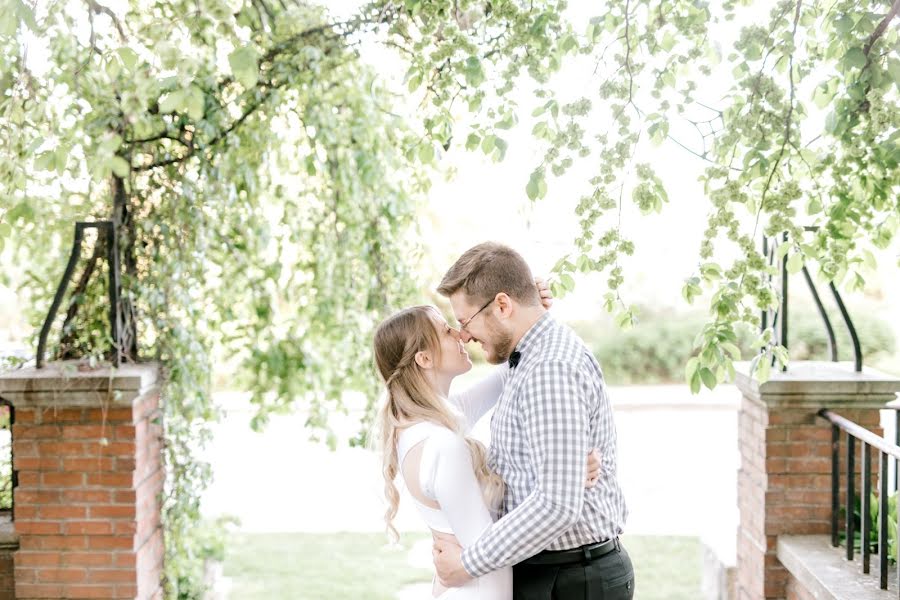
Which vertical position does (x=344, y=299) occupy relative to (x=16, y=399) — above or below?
above

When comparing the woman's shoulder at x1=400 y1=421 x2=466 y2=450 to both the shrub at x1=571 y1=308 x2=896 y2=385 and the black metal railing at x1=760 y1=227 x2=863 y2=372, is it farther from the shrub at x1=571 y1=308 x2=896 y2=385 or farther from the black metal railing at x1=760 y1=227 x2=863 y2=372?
the shrub at x1=571 y1=308 x2=896 y2=385

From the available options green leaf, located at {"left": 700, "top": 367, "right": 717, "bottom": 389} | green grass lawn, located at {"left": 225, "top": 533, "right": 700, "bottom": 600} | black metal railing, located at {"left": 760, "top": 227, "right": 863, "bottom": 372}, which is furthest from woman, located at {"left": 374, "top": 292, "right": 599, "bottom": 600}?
green grass lawn, located at {"left": 225, "top": 533, "right": 700, "bottom": 600}

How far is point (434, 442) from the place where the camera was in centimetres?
239

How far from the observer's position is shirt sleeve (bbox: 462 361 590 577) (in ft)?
7.05

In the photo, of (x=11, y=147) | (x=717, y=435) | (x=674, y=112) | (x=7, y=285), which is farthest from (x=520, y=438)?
(x=717, y=435)

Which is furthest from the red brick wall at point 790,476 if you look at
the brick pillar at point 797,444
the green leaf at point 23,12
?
the green leaf at point 23,12

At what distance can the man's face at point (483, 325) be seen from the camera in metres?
2.46

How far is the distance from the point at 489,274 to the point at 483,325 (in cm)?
15

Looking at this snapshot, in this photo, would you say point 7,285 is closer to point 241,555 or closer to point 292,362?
point 292,362

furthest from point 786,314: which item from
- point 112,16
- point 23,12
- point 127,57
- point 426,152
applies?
point 112,16

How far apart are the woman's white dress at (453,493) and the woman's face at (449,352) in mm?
186

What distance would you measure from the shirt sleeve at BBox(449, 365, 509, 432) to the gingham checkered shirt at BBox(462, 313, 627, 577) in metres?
0.37

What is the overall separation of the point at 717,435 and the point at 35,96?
9.63 metres

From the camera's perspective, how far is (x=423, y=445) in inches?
95.4
